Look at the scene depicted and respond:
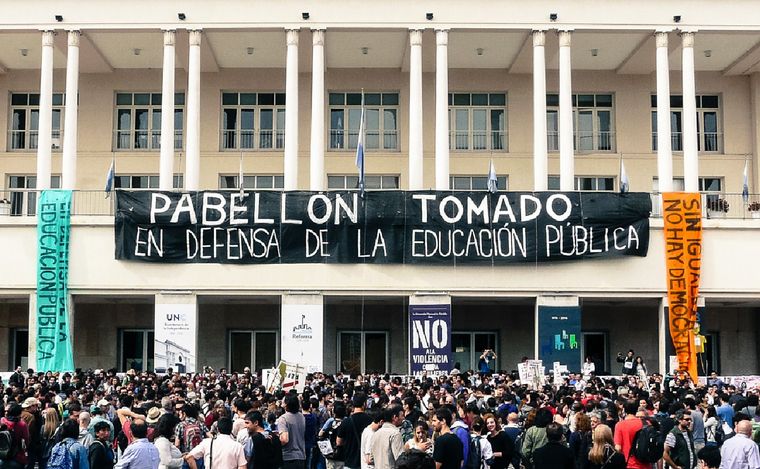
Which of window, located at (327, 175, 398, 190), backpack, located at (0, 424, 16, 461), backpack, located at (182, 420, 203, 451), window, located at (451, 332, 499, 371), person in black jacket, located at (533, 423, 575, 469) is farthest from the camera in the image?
window, located at (327, 175, 398, 190)

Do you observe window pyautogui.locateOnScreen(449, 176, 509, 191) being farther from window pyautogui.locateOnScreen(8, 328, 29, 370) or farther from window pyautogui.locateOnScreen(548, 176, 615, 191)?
window pyautogui.locateOnScreen(8, 328, 29, 370)

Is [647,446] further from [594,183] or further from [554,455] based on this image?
[594,183]

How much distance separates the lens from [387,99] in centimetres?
4578

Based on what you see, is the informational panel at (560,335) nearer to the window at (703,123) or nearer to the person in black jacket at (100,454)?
the window at (703,123)

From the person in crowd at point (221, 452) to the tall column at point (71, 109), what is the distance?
28400 millimetres

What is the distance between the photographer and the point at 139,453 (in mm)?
12312

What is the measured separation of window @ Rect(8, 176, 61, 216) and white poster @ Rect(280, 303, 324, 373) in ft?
37.8

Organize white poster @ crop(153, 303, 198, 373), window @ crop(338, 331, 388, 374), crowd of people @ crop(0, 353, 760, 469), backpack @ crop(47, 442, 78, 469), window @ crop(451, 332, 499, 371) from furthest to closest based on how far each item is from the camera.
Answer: window @ crop(451, 332, 499, 371) < window @ crop(338, 331, 388, 374) < white poster @ crop(153, 303, 198, 373) < crowd of people @ crop(0, 353, 760, 469) < backpack @ crop(47, 442, 78, 469)

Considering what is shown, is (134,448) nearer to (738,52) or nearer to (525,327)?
(525,327)

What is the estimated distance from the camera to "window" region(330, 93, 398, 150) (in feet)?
150

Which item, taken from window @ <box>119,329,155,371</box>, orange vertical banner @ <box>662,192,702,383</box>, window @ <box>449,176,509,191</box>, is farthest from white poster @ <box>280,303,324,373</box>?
orange vertical banner @ <box>662,192,702,383</box>

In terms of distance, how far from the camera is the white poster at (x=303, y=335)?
37562 mm

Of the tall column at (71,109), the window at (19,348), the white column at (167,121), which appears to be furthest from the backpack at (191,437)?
the window at (19,348)

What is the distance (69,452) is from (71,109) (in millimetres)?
29506
